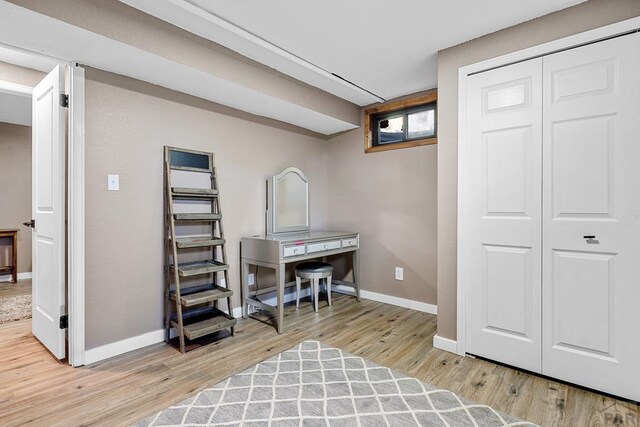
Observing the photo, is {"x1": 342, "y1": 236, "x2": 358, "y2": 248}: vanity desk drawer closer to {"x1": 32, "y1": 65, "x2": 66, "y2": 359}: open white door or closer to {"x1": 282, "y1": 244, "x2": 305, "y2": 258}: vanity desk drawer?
{"x1": 282, "y1": 244, "x2": 305, "y2": 258}: vanity desk drawer

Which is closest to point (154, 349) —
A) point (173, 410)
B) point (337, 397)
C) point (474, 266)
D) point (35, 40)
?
point (173, 410)

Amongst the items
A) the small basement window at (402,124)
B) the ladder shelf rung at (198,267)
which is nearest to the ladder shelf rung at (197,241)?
the ladder shelf rung at (198,267)

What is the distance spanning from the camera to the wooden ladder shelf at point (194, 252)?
8.11 feet

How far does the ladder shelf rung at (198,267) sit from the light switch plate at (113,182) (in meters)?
0.72

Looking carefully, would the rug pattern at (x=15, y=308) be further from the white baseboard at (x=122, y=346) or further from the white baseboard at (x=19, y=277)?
the white baseboard at (x=122, y=346)

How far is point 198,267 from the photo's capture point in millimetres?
2576

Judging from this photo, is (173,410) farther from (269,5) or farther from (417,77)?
(417,77)


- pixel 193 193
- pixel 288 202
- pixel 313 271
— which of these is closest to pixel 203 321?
pixel 193 193

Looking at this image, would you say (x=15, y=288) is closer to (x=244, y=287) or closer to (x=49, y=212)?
(x=49, y=212)

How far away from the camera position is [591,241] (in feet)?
6.15

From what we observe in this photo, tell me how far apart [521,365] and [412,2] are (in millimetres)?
2412

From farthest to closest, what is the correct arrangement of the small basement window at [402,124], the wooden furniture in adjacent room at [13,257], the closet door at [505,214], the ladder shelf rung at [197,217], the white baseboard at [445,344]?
the wooden furniture in adjacent room at [13,257]
the small basement window at [402,124]
the ladder shelf rung at [197,217]
the white baseboard at [445,344]
the closet door at [505,214]

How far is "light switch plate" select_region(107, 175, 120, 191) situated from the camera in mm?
2307

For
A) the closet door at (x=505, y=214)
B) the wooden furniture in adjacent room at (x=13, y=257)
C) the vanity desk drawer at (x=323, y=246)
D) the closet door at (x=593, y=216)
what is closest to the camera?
the closet door at (x=593, y=216)
